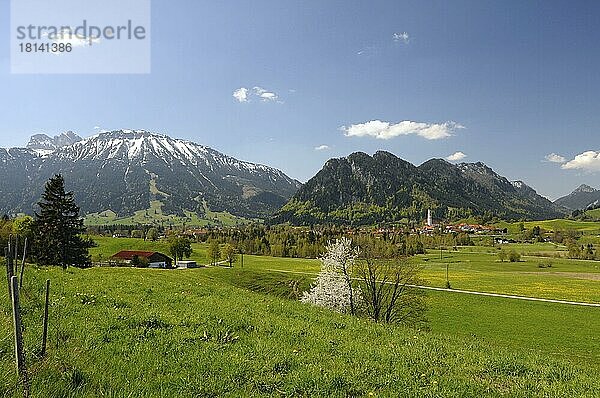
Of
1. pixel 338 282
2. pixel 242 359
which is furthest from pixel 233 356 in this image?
pixel 338 282

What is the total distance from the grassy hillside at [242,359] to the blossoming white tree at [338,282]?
33054mm

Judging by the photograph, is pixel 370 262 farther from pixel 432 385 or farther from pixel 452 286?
pixel 452 286

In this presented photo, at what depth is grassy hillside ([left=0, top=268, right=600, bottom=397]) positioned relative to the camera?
7195 millimetres

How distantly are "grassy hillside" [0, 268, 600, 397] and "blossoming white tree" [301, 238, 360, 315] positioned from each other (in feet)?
108

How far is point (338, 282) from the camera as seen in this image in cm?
4928

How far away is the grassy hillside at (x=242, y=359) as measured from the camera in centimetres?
720

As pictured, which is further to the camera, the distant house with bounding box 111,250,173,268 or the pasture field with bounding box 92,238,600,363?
the distant house with bounding box 111,250,173,268

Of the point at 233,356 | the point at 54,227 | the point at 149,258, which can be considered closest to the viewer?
the point at 233,356

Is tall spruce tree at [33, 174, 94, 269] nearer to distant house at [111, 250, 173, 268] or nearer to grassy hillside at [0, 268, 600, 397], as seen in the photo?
grassy hillside at [0, 268, 600, 397]

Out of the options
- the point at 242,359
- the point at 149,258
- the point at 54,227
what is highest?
the point at 54,227

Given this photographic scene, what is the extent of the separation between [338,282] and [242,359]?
4134cm

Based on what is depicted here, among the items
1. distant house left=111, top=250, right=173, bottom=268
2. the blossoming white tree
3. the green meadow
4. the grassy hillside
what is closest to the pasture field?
the blossoming white tree

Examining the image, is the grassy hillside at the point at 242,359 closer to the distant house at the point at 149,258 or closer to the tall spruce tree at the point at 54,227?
the tall spruce tree at the point at 54,227

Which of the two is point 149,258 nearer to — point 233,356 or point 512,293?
point 512,293
